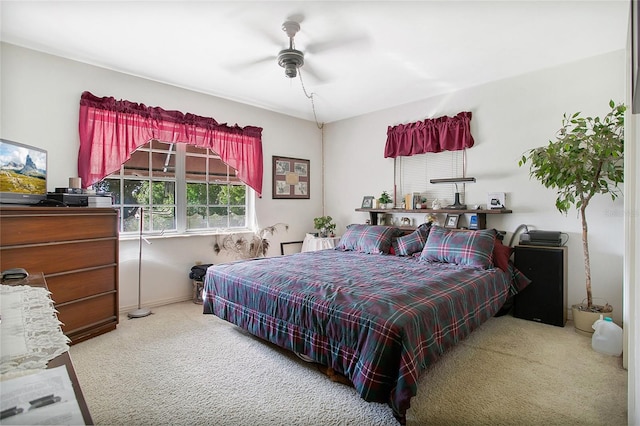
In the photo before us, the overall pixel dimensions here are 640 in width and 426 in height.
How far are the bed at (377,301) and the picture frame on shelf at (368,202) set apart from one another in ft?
3.46

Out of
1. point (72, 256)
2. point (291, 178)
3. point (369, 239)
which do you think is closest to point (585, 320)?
point (369, 239)

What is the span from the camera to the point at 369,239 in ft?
13.0

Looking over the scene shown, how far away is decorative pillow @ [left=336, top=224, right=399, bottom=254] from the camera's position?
3.88m

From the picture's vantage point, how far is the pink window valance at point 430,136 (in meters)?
3.81

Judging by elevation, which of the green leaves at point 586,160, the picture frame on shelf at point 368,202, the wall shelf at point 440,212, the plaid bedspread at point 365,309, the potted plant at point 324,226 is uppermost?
the green leaves at point 586,160

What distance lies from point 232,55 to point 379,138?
2412mm

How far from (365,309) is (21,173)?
2.77 m

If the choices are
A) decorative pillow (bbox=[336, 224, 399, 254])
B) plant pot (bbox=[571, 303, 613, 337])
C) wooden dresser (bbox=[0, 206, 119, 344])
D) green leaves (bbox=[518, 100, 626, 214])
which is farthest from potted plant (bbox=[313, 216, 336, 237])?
plant pot (bbox=[571, 303, 613, 337])

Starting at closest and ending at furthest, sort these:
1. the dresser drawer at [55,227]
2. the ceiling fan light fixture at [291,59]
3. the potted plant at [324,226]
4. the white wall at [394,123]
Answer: the dresser drawer at [55,227]
the ceiling fan light fixture at [291,59]
the white wall at [394,123]
the potted plant at [324,226]

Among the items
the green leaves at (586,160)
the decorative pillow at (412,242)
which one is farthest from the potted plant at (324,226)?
the green leaves at (586,160)

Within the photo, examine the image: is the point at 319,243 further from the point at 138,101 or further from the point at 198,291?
the point at 138,101

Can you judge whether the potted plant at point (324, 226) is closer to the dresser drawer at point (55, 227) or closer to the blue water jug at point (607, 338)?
the dresser drawer at point (55, 227)

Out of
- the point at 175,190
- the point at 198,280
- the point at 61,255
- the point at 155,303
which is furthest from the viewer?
the point at 175,190

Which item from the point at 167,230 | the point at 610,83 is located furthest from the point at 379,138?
the point at 167,230
